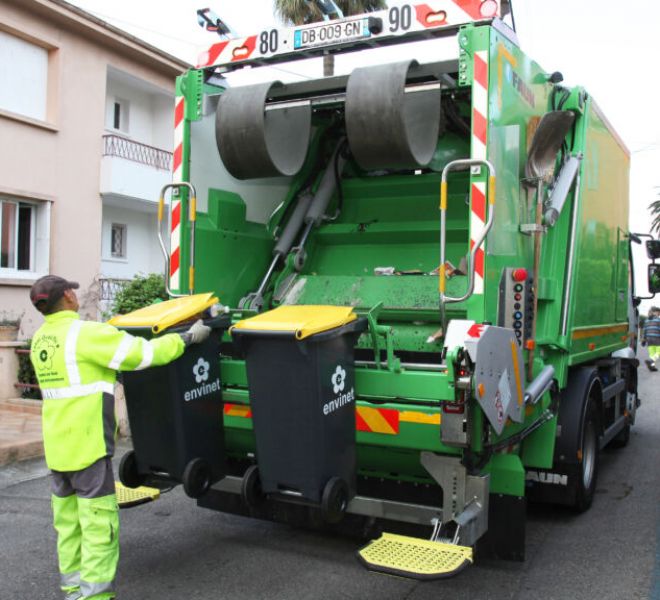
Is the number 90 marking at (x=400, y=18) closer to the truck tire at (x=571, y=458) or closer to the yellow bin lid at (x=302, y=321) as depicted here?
the yellow bin lid at (x=302, y=321)

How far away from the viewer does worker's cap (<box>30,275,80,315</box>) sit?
3.09 meters

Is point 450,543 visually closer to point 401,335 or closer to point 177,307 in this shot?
point 401,335

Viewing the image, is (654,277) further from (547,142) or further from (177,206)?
(177,206)

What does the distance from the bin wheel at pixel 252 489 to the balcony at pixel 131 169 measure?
396 inches

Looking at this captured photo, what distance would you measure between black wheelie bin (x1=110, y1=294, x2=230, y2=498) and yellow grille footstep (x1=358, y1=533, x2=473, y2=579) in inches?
35.4

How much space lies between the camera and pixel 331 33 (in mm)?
3914

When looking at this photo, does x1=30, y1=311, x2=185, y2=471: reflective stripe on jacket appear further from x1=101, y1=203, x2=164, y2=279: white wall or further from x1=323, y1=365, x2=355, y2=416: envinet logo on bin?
x1=101, y1=203, x2=164, y2=279: white wall

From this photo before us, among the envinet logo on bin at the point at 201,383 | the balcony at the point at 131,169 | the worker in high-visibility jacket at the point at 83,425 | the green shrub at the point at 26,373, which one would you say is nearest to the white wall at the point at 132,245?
the balcony at the point at 131,169

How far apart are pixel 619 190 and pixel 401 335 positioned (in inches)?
102

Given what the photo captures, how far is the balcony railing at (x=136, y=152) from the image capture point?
12508 mm

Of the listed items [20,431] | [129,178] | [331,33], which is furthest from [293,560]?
[129,178]

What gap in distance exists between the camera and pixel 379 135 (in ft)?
12.0

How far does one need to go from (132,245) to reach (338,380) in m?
12.0

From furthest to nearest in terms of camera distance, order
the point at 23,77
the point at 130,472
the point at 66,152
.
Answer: the point at 66,152 < the point at 23,77 < the point at 130,472
